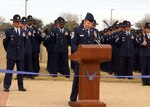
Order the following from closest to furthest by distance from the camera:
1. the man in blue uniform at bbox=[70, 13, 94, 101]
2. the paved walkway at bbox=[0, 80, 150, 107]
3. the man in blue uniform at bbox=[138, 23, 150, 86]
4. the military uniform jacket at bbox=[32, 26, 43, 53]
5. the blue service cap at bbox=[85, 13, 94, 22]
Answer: the blue service cap at bbox=[85, 13, 94, 22]
the man in blue uniform at bbox=[70, 13, 94, 101]
the paved walkway at bbox=[0, 80, 150, 107]
the man in blue uniform at bbox=[138, 23, 150, 86]
the military uniform jacket at bbox=[32, 26, 43, 53]

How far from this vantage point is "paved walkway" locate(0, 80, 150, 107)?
10.1m

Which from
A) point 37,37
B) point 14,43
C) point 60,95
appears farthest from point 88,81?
point 37,37

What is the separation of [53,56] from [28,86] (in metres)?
4.25

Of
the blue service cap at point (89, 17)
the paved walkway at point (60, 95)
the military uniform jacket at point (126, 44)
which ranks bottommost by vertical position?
the paved walkway at point (60, 95)

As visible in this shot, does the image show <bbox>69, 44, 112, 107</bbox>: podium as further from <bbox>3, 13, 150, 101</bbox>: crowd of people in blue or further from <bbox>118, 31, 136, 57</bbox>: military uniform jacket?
<bbox>118, 31, 136, 57</bbox>: military uniform jacket

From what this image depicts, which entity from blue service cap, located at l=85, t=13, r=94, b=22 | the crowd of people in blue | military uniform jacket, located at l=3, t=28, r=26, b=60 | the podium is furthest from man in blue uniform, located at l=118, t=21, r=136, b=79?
the podium

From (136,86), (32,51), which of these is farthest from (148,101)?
(32,51)

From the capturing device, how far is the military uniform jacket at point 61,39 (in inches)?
642

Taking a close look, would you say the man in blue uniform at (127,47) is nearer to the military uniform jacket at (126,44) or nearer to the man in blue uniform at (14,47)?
the military uniform jacket at (126,44)

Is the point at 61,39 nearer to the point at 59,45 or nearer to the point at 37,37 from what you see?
the point at 59,45

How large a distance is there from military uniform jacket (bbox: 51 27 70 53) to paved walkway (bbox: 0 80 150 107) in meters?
1.75

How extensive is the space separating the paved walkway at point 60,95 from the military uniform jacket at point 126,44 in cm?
180

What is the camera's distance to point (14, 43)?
1217 cm

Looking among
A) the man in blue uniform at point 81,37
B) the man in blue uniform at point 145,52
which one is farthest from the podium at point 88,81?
the man in blue uniform at point 145,52
